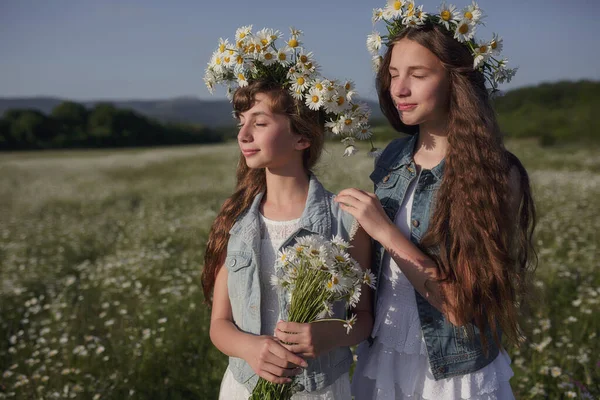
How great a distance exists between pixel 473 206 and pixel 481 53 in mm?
686

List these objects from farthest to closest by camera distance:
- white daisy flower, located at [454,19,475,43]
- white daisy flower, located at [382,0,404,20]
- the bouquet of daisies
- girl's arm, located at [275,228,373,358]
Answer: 1. white daisy flower, located at [382,0,404,20]
2. white daisy flower, located at [454,19,475,43]
3. girl's arm, located at [275,228,373,358]
4. the bouquet of daisies

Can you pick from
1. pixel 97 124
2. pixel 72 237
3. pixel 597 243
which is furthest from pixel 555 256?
pixel 97 124

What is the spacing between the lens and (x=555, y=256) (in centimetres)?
650

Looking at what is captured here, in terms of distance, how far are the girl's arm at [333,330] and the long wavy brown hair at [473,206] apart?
0.28 metres

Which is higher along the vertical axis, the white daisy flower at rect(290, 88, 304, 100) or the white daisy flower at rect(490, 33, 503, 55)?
the white daisy flower at rect(490, 33, 503, 55)

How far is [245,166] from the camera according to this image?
2648mm

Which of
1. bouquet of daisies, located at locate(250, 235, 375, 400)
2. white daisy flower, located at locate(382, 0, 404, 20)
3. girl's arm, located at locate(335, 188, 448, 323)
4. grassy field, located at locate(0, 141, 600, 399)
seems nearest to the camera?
bouquet of daisies, located at locate(250, 235, 375, 400)

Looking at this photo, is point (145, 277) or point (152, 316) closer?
point (152, 316)

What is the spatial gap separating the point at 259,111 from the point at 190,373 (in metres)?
2.44

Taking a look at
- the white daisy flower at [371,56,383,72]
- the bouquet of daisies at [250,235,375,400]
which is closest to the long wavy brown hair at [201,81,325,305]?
the white daisy flower at [371,56,383,72]

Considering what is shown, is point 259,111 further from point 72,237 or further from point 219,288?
point 72,237

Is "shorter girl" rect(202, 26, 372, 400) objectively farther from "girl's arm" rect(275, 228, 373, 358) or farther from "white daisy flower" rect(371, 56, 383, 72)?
"white daisy flower" rect(371, 56, 383, 72)

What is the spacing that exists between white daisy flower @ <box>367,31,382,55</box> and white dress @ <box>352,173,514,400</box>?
0.69 meters

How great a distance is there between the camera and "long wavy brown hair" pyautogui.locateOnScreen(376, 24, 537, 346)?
218 cm
